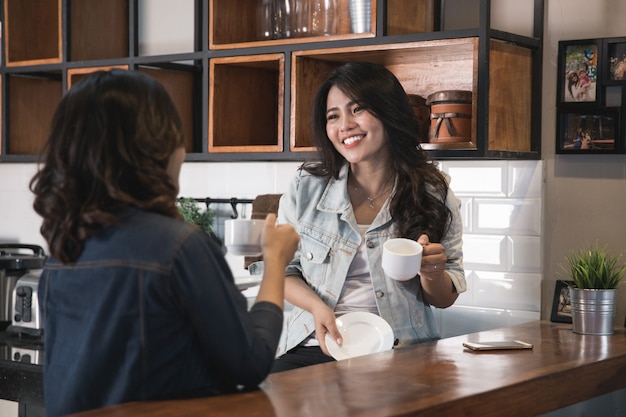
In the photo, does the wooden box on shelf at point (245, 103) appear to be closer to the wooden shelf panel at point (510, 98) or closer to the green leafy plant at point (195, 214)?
the green leafy plant at point (195, 214)

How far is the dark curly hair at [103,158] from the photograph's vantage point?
165 cm

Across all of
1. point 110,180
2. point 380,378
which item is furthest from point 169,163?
point 380,378

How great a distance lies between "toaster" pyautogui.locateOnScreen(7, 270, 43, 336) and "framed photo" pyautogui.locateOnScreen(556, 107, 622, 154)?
1.87 m

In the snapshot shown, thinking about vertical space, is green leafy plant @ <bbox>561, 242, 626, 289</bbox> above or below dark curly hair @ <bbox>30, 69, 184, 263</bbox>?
below

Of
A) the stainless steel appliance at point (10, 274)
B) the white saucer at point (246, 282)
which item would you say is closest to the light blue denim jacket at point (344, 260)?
the white saucer at point (246, 282)

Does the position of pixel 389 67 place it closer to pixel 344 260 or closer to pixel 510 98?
pixel 510 98

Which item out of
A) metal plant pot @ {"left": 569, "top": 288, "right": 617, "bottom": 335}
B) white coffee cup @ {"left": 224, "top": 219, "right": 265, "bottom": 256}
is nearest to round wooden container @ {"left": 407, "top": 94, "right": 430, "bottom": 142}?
metal plant pot @ {"left": 569, "top": 288, "right": 617, "bottom": 335}

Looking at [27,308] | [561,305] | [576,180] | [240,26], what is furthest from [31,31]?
[561,305]

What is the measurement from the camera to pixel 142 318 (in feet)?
5.42

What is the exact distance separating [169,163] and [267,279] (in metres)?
0.32

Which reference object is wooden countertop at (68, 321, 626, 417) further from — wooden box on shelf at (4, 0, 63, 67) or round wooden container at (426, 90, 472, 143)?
wooden box on shelf at (4, 0, 63, 67)

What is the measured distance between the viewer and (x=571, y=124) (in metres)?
3.17

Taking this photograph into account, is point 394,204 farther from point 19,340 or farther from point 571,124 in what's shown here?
point 19,340

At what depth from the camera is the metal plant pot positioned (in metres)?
2.87
